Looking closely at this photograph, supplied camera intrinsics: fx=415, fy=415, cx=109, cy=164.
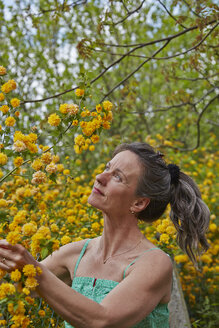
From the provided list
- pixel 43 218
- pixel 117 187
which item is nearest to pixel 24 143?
pixel 117 187

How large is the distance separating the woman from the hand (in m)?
0.36

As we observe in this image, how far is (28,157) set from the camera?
1.73 metres

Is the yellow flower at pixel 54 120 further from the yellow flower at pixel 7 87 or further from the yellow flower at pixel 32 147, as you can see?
the yellow flower at pixel 7 87

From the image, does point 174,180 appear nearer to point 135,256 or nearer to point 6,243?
point 135,256

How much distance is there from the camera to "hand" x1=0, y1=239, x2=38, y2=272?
4.27 feet

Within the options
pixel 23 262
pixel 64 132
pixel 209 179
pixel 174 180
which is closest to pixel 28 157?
pixel 64 132

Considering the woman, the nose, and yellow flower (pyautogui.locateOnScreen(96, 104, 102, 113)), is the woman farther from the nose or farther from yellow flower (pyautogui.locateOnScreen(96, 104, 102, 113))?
yellow flower (pyautogui.locateOnScreen(96, 104, 102, 113))

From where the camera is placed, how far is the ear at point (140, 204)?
2.00m

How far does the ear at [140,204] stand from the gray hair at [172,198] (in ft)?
0.08

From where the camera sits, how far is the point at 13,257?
1303 mm

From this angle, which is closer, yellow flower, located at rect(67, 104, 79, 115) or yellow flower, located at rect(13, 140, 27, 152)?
yellow flower, located at rect(13, 140, 27, 152)

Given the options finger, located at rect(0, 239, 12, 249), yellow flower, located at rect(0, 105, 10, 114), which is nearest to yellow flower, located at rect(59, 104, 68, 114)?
yellow flower, located at rect(0, 105, 10, 114)

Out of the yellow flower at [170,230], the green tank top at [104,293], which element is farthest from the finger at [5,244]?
the yellow flower at [170,230]

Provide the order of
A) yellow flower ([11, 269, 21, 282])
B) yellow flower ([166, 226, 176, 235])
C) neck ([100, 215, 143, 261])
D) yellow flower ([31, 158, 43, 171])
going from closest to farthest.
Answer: yellow flower ([11, 269, 21, 282]), yellow flower ([31, 158, 43, 171]), neck ([100, 215, 143, 261]), yellow flower ([166, 226, 176, 235])
